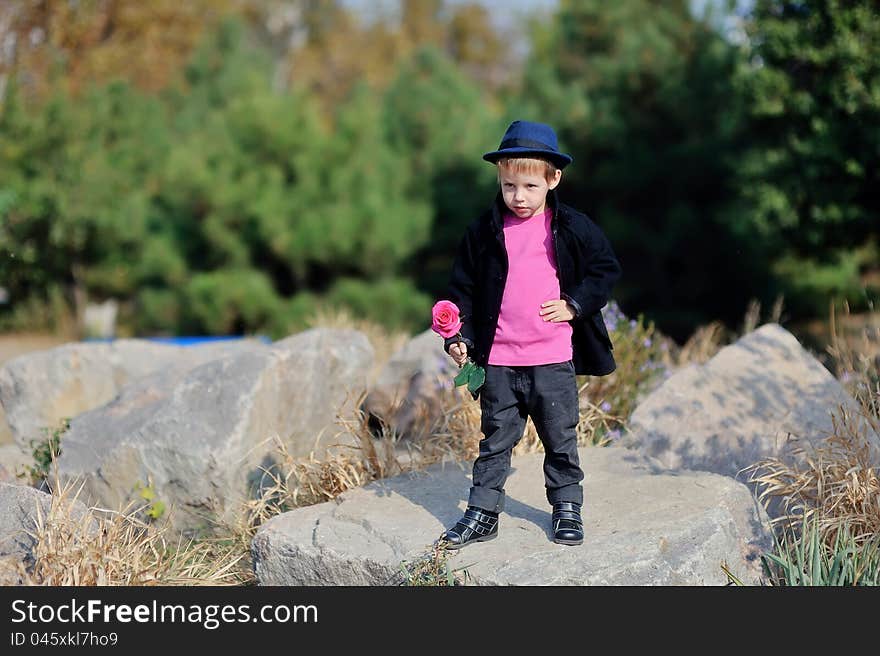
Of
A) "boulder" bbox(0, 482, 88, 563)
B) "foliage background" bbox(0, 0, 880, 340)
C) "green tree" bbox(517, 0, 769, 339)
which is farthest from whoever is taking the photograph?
"green tree" bbox(517, 0, 769, 339)

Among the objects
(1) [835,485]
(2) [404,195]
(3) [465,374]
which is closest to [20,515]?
(3) [465,374]

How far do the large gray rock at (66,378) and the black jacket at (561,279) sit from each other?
2.00m

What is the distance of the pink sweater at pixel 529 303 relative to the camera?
338 cm

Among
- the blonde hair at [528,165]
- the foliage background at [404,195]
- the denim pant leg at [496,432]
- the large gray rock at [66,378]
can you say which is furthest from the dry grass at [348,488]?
the foliage background at [404,195]

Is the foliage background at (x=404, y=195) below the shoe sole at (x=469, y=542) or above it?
above

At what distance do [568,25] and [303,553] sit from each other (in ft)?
30.9

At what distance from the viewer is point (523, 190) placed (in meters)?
3.30

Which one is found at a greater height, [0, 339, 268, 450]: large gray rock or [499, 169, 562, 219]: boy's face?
[499, 169, 562, 219]: boy's face

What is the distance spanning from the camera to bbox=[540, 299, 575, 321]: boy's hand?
3.32 m

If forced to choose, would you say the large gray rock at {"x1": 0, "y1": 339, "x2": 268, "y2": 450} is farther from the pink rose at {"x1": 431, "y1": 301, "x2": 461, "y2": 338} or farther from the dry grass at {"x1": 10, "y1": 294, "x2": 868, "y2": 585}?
the pink rose at {"x1": 431, "y1": 301, "x2": 461, "y2": 338}

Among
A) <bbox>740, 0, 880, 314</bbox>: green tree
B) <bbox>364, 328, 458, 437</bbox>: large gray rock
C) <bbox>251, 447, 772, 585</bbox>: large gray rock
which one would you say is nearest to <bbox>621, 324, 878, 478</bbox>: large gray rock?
<bbox>251, 447, 772, 585</bbox>: large gray rock

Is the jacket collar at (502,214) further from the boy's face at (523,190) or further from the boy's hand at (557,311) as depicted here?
the boy's hand at (557,311)

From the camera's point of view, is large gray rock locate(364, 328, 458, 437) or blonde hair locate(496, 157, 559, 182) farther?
large gray rock locate(364, 328, 458, 437)

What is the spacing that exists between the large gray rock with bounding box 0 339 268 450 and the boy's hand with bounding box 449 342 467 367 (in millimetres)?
2073
